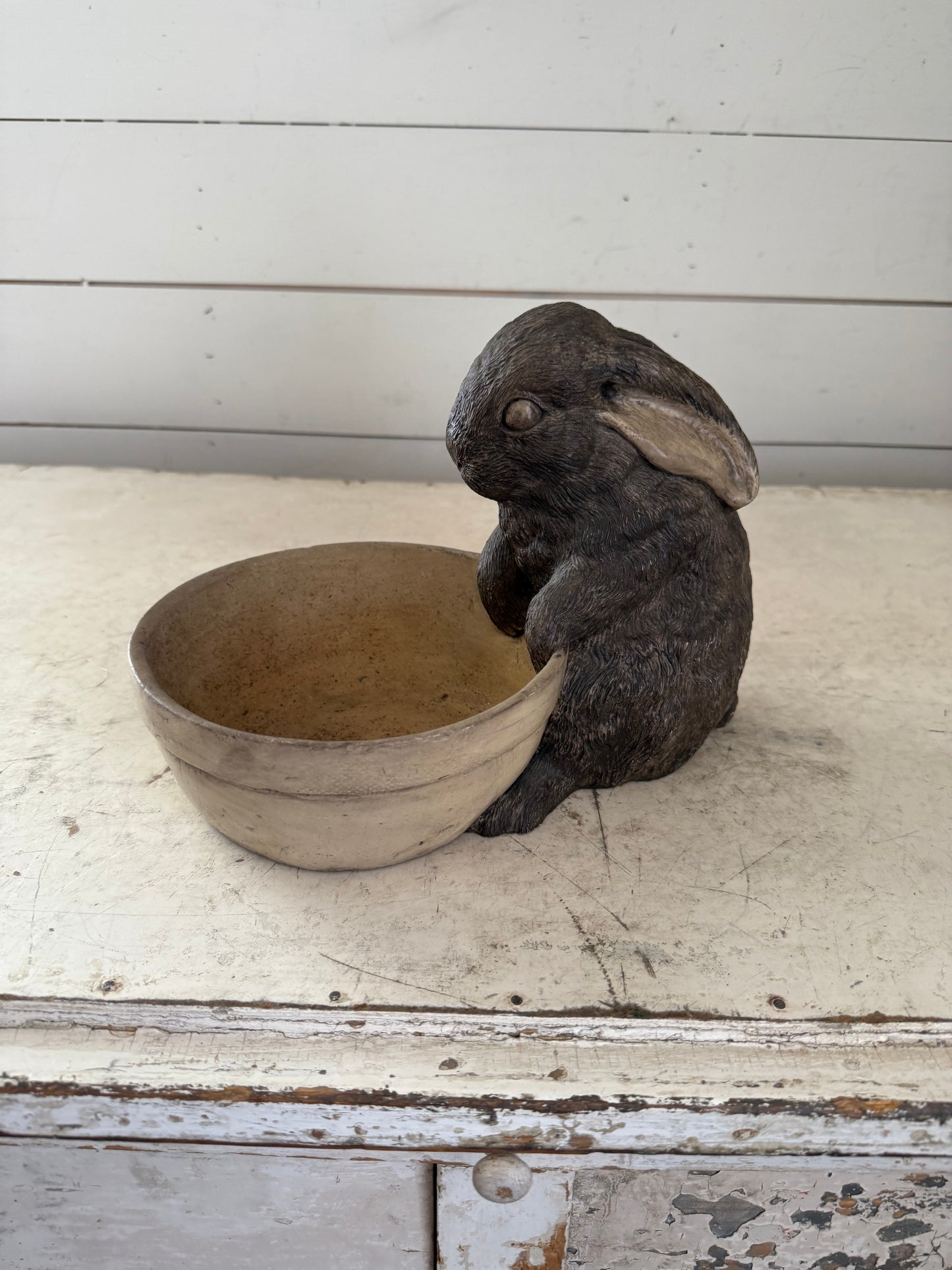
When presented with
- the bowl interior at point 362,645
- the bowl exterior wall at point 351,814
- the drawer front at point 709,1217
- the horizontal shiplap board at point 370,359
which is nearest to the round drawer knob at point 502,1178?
the drawer front at point 709,1217

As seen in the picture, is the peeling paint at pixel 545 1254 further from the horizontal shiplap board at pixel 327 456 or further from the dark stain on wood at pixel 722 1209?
the horizontal shiplap board at pixel 327 456

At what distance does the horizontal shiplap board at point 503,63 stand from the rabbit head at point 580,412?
0.76 meters

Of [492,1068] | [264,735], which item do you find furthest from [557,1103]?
[264,735]

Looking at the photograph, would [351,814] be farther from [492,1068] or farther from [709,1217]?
[709,1217]

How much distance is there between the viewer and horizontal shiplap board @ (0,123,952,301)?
4.39ft

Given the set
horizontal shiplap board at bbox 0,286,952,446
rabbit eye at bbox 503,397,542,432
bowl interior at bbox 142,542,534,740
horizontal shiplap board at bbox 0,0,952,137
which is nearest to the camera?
rabbit eye at bbox 503,397,542,432

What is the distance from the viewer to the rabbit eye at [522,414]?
0.67 metres

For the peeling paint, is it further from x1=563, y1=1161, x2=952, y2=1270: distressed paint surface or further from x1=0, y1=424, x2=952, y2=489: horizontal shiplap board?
x1=0, y1=424, x2=952, y2=489: horizontal shiplap board

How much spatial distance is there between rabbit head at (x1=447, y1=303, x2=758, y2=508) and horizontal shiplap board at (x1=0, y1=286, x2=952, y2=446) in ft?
2.59

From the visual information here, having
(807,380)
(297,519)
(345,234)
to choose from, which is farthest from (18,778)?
(807,380)

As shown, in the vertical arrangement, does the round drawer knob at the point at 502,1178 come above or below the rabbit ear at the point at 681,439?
below

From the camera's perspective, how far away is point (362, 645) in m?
0.88

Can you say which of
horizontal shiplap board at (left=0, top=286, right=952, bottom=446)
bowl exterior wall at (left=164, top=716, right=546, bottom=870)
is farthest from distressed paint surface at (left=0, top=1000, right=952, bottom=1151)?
horizontal shiplap board at (left=0, top=286, right=952, bottom=446)

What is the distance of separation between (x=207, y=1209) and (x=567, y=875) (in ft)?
0.98
